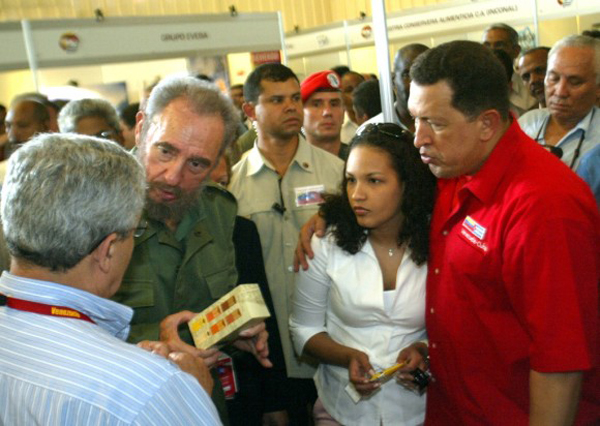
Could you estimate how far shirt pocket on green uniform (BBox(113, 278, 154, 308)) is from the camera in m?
1.97

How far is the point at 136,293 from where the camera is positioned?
78.0 inches

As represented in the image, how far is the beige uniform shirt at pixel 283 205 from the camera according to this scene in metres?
3.00

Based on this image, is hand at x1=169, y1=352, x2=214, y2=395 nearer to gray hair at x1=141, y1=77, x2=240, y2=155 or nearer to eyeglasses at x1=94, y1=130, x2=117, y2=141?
gray hair at x1=141, y1=77, x2=240, y2=155

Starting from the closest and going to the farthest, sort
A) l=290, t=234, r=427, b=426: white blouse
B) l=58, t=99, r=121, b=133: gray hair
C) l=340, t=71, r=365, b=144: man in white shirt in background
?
l=290, t=234, r=427, b=426: white blouse, l=58, t=99, r=121, b=133: gray hair, l=340, t=71, r=365, b=144: man in white shirt in background

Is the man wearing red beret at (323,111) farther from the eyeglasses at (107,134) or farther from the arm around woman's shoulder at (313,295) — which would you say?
the arm around woman's shoulder at (313,295)

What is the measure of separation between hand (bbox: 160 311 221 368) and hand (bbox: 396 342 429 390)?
26.1 inches

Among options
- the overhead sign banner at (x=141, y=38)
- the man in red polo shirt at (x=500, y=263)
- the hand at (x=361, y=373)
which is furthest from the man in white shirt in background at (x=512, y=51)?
the hand at (x=361, y=373)

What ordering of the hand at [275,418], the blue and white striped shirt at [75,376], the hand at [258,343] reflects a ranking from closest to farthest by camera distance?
the blue and white striped shirt at [75,376], the hand at [258,343], the hand at [275,418]

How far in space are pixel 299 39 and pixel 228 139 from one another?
816cm

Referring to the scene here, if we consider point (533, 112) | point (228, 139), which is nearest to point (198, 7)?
point (533, 112)

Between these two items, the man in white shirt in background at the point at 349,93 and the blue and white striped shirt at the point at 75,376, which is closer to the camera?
the blue and white striped shirt at the point at 75,376

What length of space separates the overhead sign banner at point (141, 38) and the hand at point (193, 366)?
363 cm

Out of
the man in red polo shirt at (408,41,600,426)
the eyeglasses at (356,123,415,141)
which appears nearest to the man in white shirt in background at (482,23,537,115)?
the eyeglasses at (356,123,415,141)

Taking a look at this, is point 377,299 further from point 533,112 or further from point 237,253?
point 533,112
